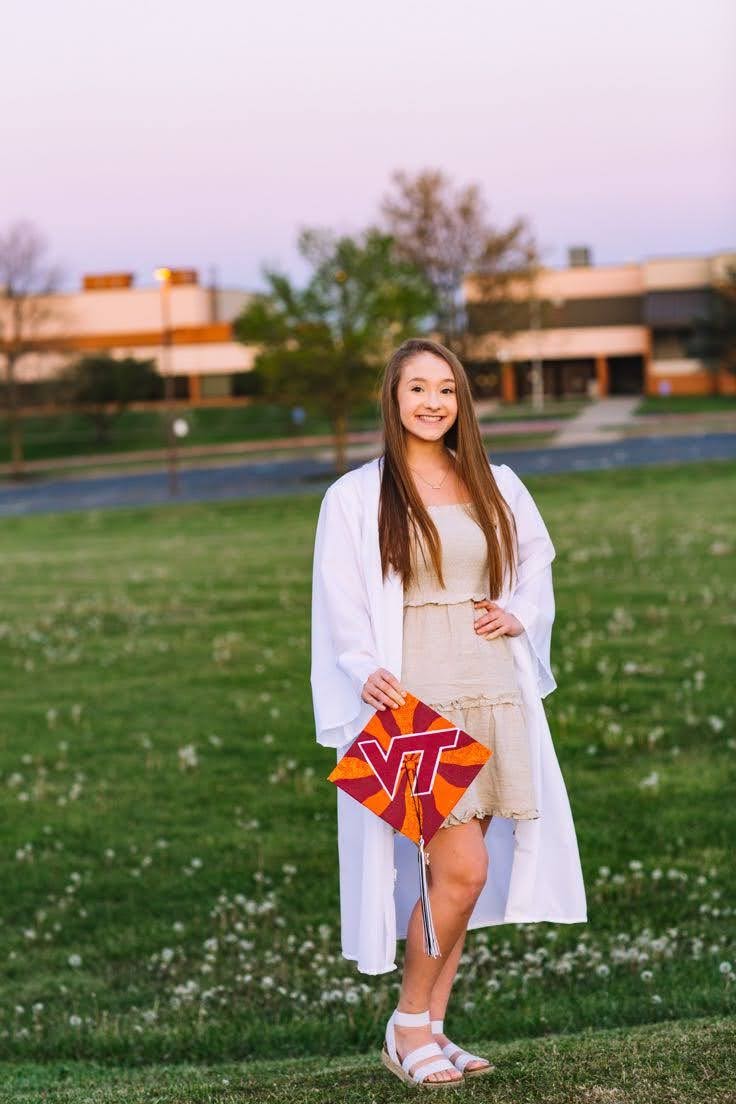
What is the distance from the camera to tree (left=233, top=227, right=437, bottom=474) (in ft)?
132

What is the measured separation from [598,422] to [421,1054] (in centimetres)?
5228

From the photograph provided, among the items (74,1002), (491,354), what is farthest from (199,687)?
(491,354)

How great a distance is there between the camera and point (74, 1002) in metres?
6.72

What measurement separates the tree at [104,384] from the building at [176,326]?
10.8m

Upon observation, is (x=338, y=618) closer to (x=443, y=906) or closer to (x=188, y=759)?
(x=443, y=906)

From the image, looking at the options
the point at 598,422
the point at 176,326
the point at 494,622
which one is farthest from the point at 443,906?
the point at 176,326

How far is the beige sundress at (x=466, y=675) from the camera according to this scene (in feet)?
14.5

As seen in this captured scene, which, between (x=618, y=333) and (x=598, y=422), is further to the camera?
(x=618, y=333)

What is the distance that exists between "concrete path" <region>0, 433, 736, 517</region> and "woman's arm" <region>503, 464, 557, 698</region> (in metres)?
30.0

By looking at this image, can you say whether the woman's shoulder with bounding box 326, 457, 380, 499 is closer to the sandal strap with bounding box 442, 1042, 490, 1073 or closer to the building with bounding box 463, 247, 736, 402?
the sandal strap with bounding box 442, 1042, 490, 1073

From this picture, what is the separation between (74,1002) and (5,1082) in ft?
4.93

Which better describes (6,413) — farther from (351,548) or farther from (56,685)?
(351,548)

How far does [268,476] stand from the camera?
41.9m

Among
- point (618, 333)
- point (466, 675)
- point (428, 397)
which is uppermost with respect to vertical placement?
point (618, 333)
